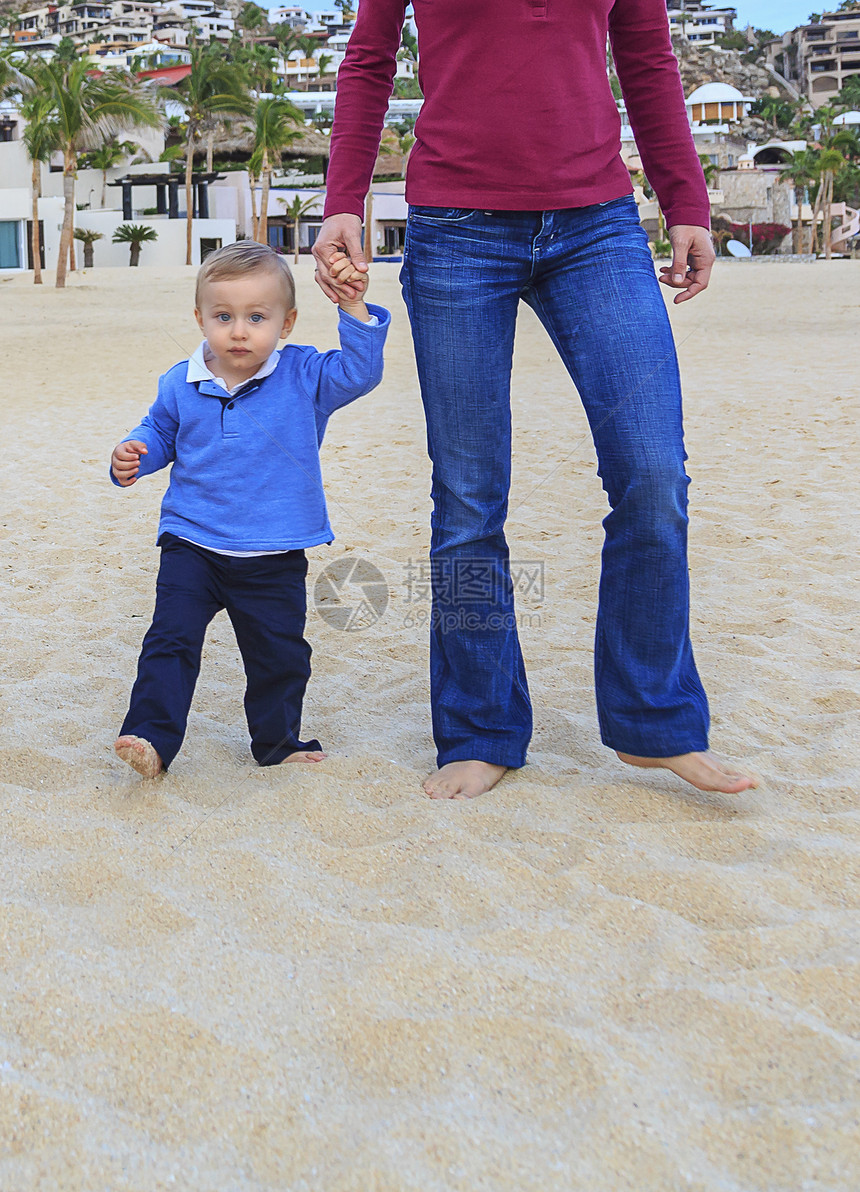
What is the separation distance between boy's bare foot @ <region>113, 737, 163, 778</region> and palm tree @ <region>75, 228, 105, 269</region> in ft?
118

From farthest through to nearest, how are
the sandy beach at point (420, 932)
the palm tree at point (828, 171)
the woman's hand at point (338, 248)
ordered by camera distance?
the palm tree at point (828, 171)
the woman's hand at point (338, 248)
the sandy beach at point (420, 932)

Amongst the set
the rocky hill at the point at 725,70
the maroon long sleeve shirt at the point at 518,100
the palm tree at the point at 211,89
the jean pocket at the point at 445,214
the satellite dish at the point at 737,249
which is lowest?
the jean pocket at the point at 445,214

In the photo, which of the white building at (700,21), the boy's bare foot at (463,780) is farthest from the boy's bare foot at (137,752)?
the white building at (700,21)

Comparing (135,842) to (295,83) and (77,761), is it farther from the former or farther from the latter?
(295,83)

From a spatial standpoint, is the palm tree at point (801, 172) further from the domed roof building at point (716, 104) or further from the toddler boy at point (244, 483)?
the toddler boy at point (244, 483)

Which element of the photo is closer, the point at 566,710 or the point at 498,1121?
the point at 498,1121

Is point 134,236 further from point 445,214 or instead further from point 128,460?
point 445,214

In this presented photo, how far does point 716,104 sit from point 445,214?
305 ft

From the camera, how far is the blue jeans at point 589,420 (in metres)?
2.03

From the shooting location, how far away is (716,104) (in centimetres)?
8425

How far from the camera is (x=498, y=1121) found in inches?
52.3

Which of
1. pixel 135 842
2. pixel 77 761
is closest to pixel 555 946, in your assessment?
pixel 135 842

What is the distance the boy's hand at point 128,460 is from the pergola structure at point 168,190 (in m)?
38.7

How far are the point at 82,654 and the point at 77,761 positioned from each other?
0.87 meters
